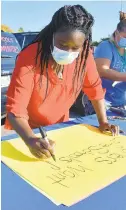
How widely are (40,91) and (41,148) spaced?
1.15 ft

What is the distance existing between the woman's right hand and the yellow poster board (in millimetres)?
26

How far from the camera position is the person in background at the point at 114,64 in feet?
6.36

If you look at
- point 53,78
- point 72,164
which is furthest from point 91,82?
point 72,164

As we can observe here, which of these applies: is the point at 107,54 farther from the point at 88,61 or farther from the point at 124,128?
the point at 124,128

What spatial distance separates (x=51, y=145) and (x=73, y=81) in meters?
0.47

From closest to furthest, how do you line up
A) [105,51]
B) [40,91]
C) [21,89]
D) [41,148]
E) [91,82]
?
[41,148] → [21,89] → [40,91] → [91,82] → [105,51]

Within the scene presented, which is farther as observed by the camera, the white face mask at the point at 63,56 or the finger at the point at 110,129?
the finger at the point at 110,129

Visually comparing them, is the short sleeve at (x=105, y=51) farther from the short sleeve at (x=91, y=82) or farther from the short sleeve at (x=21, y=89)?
the short sleeve at (x=21, y=89)

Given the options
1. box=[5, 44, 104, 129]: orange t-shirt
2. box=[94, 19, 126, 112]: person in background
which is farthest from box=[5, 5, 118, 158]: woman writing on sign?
box=[94, 19, 126, 112]: person in background

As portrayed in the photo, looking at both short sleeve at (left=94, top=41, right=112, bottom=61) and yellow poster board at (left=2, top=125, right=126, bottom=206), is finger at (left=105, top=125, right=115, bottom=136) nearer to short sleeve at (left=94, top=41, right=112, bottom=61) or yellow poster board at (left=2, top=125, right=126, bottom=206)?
yellow poster board at (left=2, top=125, right=126, bottom=206)

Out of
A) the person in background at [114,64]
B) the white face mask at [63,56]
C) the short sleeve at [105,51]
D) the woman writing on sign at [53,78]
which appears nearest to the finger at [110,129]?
the woman writing on sign at [53,78]

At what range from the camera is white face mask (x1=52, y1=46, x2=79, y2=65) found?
1.21 metres

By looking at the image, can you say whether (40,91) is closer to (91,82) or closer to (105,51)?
(91,82)

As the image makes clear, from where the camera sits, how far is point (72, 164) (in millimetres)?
980
